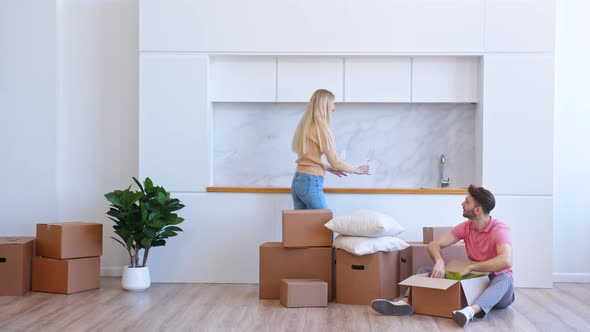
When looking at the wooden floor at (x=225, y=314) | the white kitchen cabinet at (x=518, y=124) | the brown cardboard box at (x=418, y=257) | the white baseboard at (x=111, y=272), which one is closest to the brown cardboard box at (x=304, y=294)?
the wooden floor at (x=225, y=314)

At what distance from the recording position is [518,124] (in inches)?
215

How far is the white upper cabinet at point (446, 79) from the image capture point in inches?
→ 222

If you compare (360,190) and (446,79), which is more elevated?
(446,79)

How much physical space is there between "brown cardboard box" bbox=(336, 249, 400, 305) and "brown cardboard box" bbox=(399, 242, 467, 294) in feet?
0.51

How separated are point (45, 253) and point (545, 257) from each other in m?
3.65

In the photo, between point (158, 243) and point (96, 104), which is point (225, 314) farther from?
point (96, 104)

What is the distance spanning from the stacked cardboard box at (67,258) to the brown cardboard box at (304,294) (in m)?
1.50

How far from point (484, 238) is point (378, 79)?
1.72 metres

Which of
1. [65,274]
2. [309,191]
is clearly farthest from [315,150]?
[65,274]

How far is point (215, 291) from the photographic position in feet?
17.1

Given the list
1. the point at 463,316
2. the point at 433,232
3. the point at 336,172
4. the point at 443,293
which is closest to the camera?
the point at 463,316

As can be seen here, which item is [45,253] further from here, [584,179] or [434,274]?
[584,179]

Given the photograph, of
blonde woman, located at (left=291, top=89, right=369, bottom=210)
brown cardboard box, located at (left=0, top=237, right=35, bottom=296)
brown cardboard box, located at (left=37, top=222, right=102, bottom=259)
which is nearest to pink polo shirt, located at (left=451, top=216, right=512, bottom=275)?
blonde woman, located at (left=291, top=89, right=369, bottom=210)

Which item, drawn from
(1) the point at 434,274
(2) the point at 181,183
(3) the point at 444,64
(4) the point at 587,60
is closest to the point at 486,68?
(3) the point at 444,64
